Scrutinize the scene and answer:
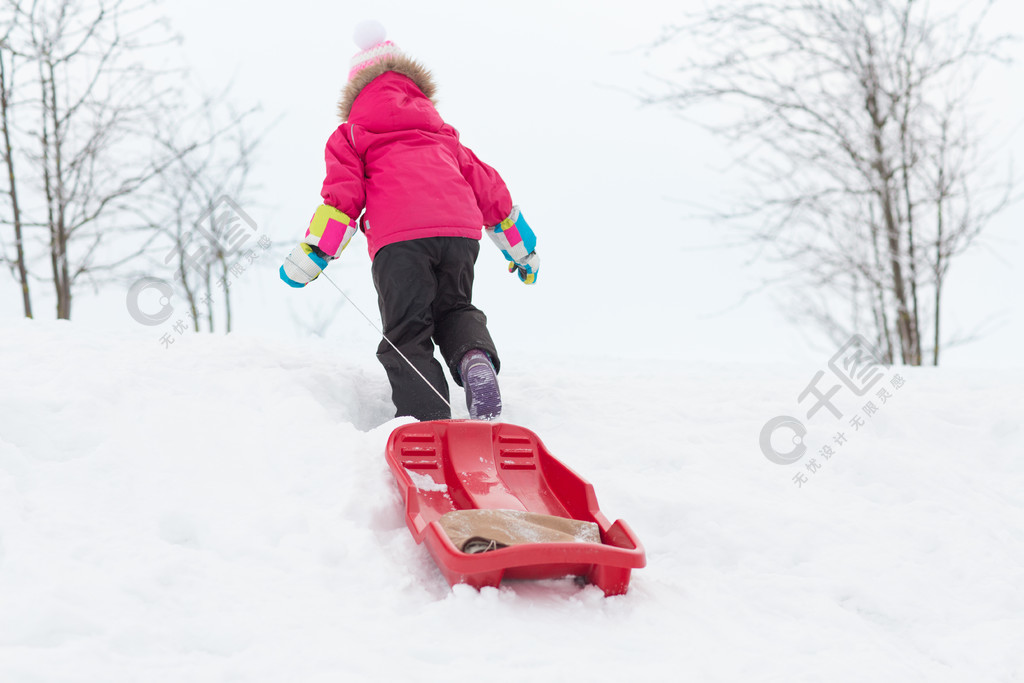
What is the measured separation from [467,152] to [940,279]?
4436 millimetres

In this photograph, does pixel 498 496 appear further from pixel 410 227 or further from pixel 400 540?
pixel 410 227

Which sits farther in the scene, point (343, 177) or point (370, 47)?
point (370, 47)

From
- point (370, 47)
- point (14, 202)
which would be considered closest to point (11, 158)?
point (14, 202)

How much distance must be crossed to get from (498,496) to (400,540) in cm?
43

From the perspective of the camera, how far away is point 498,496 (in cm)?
224

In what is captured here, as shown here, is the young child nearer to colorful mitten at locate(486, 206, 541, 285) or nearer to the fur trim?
the fur trim

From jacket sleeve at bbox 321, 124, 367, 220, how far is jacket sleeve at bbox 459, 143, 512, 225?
484 millimetres

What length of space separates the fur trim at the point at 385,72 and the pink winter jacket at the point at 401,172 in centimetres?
3

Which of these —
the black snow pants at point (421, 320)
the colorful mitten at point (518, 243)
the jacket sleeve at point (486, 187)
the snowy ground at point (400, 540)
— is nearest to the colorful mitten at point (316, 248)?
the black snow pants at point (421, 320)

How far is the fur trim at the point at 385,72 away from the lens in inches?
126

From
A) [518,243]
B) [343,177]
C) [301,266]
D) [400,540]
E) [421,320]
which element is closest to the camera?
[400,540]

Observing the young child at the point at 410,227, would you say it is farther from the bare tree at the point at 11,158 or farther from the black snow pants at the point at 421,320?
the bare tree at the point at 11,158

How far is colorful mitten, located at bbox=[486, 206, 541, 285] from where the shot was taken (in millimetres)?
3303

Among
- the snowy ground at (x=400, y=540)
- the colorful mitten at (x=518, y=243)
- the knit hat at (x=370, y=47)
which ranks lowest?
the snowy ground at (x=400, y=540)
